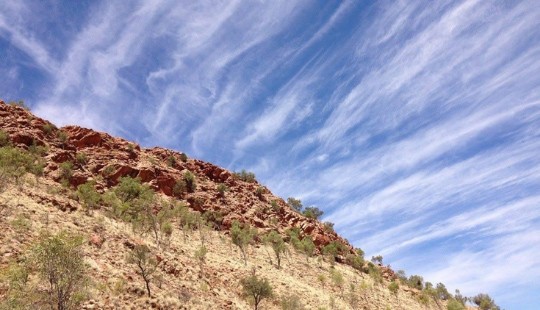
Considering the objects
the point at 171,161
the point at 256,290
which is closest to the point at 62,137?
the point at 171,161

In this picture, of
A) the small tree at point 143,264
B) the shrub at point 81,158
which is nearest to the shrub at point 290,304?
the small tree at point 143,264

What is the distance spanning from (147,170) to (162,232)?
2497 cm

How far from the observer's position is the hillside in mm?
21905

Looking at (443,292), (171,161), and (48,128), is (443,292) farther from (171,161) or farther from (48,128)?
(48,128)

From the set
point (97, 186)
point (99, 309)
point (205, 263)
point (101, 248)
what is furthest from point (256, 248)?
point (99, 309)

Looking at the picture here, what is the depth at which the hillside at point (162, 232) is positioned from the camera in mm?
21905

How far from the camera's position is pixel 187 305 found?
22953 mm

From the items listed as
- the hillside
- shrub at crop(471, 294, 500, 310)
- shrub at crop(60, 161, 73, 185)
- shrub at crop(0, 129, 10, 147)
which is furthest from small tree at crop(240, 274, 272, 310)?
shrub at crop(471, 294, 500, 310)

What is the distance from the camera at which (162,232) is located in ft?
141

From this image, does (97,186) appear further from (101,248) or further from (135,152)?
(101,248)

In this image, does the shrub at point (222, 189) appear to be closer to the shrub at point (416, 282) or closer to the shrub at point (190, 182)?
the shrub at point (190, 182)

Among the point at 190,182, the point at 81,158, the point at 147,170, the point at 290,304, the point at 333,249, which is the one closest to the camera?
the point at 290,304

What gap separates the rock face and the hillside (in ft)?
0.76

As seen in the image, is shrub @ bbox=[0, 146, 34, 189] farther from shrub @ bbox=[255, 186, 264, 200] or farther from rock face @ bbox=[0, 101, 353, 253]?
shrub @ bbox=[255, 186, 264, 200]
